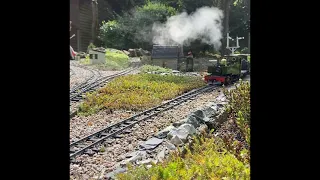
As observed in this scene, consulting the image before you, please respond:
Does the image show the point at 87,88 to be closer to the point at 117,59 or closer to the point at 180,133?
the point at 180,133

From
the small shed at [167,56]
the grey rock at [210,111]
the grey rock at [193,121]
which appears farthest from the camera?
the small shed at [167,56]

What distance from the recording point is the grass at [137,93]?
10.1 meters

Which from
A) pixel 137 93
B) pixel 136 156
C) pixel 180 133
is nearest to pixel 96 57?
pixel 137 93

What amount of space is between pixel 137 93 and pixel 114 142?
17.8 ft

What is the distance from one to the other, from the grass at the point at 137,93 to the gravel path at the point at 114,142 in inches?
29.3

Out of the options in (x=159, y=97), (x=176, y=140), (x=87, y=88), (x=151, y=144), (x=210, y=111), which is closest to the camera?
(x=176, y=140)

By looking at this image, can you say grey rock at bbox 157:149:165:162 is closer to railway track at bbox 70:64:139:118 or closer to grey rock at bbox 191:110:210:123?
grey rock at bbox 191:110:210:123

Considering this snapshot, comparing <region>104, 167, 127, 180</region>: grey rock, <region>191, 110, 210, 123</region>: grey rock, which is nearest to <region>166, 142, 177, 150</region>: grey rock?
<region>104, 167, 127, 180</region>: grey rock

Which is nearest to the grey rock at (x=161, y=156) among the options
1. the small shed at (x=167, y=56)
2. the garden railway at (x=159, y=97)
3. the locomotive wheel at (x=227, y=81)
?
the garden railway at (x=159, y=97)

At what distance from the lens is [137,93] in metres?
12.1

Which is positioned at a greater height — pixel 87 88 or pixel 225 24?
pixel 225 24

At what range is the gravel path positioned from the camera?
5176mm

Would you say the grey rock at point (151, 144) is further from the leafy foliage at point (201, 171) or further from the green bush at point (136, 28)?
the green bush at point (136, 28)
